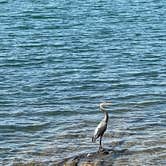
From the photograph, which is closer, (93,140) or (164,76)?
(93,140)

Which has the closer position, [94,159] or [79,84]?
[94,159]

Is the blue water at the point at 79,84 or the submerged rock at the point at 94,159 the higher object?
the submerged rock at the point at 94,159

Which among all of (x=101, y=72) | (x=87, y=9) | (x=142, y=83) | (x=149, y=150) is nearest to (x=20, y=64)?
(x=101, y=72)

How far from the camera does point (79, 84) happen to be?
912 inches

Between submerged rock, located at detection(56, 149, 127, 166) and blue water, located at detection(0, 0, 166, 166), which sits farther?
blue water, located at detection(0, 0, 166, 166)

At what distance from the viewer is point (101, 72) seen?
81.6ft

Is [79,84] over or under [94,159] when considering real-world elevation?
under

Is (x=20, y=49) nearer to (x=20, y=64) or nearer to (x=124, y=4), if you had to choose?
(x=20, y=64)

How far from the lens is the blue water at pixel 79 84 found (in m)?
17.2

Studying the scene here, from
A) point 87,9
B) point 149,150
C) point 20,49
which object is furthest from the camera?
point 87,9

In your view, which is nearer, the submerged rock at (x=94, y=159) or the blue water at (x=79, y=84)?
the submerged rock at (x=94, y=159)

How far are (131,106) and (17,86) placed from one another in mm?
4965

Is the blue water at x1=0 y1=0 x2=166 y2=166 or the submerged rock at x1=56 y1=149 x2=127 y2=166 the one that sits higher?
the submerged rock at x1=56 y1=149 x2=127 y2=166

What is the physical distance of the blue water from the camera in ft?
56.5
